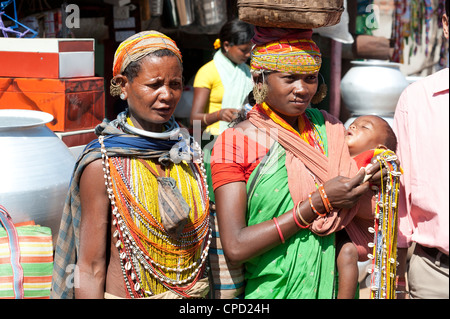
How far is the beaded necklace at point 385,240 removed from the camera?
8.19ft

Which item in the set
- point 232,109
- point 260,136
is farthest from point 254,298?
point 232,109

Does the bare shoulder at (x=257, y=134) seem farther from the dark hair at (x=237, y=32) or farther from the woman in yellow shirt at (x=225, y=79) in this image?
the dark hair at (x=237, y=32)

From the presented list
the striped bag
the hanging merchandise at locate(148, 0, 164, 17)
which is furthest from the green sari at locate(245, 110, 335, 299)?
the hanging merchandise at locate(148, 0, 164, 17)

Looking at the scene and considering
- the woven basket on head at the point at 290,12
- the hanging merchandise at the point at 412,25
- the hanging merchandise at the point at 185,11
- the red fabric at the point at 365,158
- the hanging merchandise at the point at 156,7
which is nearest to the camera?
the woven basket on head at the point at 290,12

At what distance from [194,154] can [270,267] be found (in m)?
0.58

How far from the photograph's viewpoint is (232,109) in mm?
4918

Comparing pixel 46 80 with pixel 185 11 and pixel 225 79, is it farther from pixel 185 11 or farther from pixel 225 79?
pixel 185 11

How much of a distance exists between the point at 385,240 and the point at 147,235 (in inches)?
37.5

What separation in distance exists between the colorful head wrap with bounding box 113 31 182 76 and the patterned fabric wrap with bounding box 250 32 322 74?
361mm

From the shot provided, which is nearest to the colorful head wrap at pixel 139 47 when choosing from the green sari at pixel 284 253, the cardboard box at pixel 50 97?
the green sari at pixel 284 253

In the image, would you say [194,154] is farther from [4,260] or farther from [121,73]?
[4,260]

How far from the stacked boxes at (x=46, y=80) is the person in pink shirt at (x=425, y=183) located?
2.10 meters

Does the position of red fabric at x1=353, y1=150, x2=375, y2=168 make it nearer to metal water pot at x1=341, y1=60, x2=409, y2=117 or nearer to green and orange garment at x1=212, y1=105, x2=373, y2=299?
green and orange garment at x1=212, y1=105, x2=373, y2=299

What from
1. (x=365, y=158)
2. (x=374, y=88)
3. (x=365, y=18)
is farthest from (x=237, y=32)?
(x=365, y=158)
